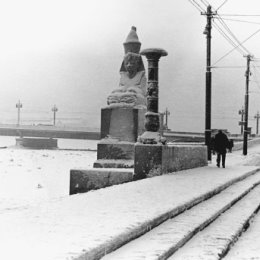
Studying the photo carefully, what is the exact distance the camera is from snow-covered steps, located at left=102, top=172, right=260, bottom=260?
429 centimetres

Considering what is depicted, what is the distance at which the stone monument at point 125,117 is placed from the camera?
1467 centimetres

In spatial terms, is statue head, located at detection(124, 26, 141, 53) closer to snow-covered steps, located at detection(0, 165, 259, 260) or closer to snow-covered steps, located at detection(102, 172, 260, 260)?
snow-covered steps, located at detection(0, 165, 259, 260)

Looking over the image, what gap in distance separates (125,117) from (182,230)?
32.2 ft

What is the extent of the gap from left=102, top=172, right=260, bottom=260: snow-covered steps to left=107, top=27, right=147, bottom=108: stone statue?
22.9ft

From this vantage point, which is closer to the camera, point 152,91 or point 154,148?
point 154,148

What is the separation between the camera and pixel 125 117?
14984 mm

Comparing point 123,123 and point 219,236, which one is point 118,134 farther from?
point 219,236

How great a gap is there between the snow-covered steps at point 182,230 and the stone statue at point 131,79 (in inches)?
274

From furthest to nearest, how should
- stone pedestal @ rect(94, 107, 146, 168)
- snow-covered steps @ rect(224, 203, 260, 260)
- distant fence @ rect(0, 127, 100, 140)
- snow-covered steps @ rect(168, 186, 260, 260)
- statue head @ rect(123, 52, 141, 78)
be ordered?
1. distant fence @ rect(0, 127, 100, 140)
2. statue head @ rect(123, 52, 141, 78)
3. stone pedestal @ rect(94, 107, 146, 168)
4. snow-covered steps @ rect(224, 203, 260, 260)
5. snow-covered steps @ rect(168, 186, 260, 260)

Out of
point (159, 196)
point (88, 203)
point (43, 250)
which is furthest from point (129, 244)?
point (159, 196)

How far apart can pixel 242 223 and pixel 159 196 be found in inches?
59.3

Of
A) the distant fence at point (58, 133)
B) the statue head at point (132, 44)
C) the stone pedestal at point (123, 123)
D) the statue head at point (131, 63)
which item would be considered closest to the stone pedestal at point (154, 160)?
the stone pedestal at point (123, 123)

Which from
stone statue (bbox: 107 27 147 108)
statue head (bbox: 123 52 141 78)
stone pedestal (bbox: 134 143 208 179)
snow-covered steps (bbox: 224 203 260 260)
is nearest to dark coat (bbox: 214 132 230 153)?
stone statue (bbox: 107 27 147 108)

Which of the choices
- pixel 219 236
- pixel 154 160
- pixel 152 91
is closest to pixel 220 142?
pixel 152 91
